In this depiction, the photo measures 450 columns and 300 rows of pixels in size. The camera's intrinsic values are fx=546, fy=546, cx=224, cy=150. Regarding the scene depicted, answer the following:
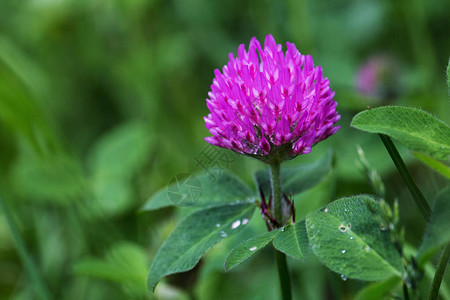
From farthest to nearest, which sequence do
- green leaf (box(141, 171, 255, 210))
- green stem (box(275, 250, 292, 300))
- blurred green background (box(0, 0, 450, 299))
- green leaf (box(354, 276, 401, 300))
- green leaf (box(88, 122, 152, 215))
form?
1. green leaf (box(88, 122, 152, 215))
2. blurred green background (box(0, 0, 450, 299))
3. green leaf (box(141, 171, 255, 210))
4. green stem (box(275, 250, 292, 300))
5. green leaf (box(354, 276, 401, 300))

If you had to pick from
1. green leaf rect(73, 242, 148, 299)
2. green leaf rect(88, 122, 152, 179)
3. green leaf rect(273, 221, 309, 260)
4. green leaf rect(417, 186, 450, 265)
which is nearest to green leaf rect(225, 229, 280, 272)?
green leaf rect(273, 221, 309, 260)

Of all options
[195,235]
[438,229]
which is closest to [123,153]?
[195,235]

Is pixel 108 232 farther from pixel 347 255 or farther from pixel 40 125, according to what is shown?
pixel 347 255

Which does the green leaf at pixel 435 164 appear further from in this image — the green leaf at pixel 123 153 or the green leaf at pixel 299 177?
the green leaf at pixel 123 153

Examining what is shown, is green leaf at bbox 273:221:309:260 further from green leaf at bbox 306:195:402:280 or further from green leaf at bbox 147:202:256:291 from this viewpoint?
green leaf at bbox 147:202:256:291

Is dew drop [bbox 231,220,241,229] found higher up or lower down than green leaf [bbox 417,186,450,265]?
higher up

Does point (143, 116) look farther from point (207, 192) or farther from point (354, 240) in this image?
point (354, 240)

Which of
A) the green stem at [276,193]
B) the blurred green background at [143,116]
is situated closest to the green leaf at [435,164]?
the green stem at [276,193]

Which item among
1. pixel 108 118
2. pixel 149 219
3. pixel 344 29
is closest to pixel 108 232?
pixel 149 219

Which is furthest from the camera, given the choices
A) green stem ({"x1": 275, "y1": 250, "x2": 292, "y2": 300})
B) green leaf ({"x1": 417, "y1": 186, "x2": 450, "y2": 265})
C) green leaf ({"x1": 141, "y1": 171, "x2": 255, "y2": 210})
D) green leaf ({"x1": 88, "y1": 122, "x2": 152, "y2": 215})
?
green leaf ({"x1": 88, "y1": 122, "x2": 152, "y2": 215})
